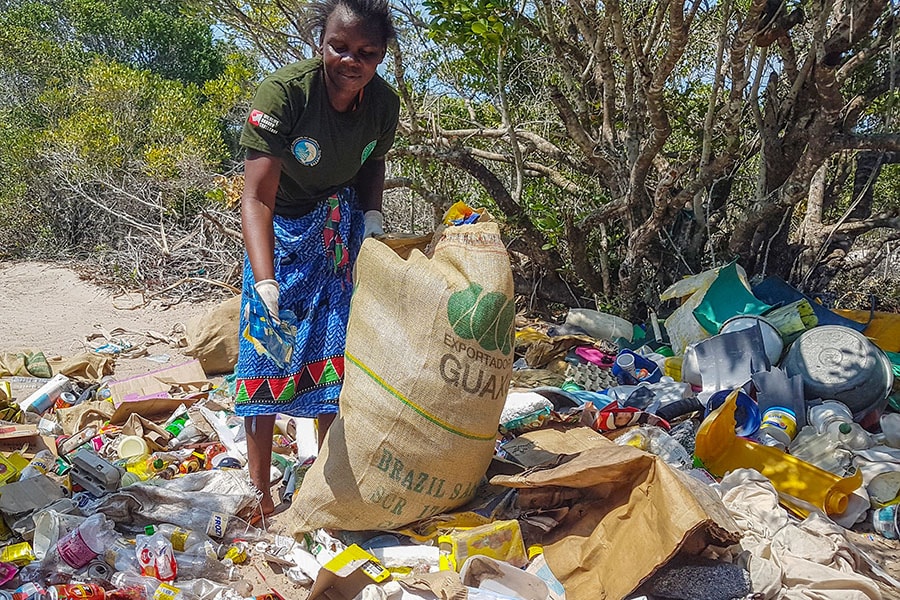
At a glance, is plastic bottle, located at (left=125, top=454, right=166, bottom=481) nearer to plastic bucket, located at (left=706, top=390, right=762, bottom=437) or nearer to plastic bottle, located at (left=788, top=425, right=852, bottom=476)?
plastic bucket, located at (left=706, top=390, right=762, bottom=437)

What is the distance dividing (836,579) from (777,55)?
338 centimetres

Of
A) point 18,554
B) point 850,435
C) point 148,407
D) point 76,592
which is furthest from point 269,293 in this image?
point 850,435

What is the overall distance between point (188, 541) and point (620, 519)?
1.28 metres

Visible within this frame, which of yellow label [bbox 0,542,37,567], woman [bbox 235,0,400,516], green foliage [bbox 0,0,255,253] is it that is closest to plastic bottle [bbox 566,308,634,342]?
woman [bbox 235,0,400,516]

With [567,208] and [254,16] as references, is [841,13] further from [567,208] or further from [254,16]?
[254,16]

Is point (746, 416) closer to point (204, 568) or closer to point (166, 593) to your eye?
point (204, 568)

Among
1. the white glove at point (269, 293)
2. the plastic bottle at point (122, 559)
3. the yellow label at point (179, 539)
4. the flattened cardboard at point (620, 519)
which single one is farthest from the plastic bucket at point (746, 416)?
the plastic bottle at point (122, 559)

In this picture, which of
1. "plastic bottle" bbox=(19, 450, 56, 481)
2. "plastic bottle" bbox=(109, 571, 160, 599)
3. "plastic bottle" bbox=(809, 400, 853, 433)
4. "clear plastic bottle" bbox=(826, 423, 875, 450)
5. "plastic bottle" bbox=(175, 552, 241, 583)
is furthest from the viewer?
"plastic bottle" bbox=(809, 400, 853, 433)

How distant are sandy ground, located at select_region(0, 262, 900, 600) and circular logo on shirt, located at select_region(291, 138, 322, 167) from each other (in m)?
2.71

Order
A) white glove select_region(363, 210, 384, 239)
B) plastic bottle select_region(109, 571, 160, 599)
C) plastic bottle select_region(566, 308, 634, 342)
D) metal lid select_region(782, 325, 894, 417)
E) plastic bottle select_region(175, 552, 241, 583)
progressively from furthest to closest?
plastic bottle select_region(566, 308, 634, 342)
metal lid select_region(782, 325, 894, 417)
white glove select_region(363, 210, 384, 239)
plastic bottle select_region(175, 552, 241, 583)
plastic bottle select_region(109, 571, 160, 599)

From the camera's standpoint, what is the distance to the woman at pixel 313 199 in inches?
74.9

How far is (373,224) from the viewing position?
2.24 meters

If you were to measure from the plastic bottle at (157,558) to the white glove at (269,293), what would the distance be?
0.74 meters

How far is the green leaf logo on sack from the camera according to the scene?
1872 mm
